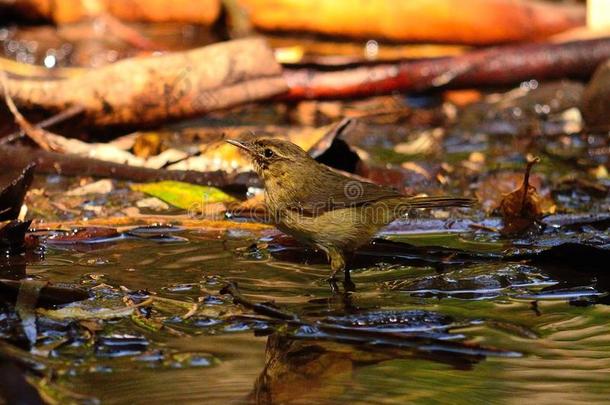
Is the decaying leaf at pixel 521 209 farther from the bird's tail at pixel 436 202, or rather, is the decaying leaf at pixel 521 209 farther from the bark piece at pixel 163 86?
the bark piece at pixel 163 86

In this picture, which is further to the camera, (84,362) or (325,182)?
(325,182)

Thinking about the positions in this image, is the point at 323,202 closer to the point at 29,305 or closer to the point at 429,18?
the point at 29,305

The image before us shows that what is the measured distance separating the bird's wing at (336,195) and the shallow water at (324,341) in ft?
0.91

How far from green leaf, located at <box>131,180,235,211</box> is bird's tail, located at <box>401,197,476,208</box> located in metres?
1.17

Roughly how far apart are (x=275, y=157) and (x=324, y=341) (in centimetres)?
178

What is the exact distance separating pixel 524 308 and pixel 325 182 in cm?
141

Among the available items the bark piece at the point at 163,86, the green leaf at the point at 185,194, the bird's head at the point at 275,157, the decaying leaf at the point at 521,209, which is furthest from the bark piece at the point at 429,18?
the bird's head at the point at 275,157

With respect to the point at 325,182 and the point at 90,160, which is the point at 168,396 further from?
the point at 90,160

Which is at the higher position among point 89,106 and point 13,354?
point 89,106

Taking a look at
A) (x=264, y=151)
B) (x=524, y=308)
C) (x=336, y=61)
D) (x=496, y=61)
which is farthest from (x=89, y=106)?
(x=496, y=61)

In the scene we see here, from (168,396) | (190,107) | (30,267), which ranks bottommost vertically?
(168,396)

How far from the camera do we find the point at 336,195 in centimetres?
515

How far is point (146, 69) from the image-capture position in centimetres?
678

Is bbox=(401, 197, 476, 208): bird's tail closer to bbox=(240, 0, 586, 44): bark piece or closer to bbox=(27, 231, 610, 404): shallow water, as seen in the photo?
bbox=(27, 231, 610, 404): shallow water
